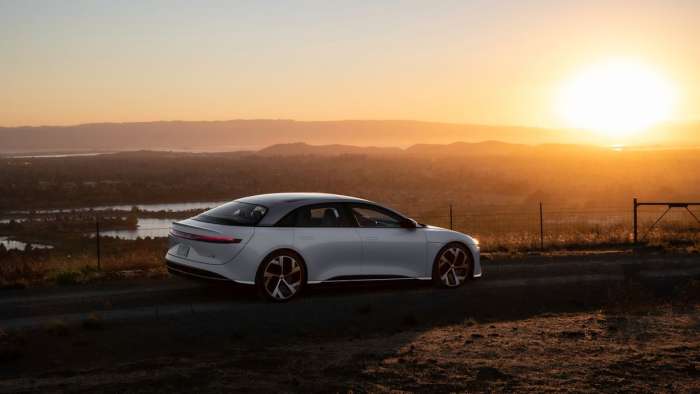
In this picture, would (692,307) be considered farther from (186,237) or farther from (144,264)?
(144,264)

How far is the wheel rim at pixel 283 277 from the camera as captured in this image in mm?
11602

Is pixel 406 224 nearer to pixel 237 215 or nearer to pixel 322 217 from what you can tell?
pixel 322 217

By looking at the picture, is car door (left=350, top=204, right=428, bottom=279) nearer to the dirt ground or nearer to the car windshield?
the car windshield

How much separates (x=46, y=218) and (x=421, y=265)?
158ft

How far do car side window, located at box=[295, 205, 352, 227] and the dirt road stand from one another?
1.12 m

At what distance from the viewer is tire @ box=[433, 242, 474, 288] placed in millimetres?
13086

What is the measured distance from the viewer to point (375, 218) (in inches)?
501

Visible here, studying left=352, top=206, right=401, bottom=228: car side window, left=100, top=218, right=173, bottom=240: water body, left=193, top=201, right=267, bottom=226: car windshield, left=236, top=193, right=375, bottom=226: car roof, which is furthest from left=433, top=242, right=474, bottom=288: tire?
left=100, top=218, right=173, bottom=240: water body

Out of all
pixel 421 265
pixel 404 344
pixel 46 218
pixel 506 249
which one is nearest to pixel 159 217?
pixel 46 218

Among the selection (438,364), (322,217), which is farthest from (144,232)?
(438,364)

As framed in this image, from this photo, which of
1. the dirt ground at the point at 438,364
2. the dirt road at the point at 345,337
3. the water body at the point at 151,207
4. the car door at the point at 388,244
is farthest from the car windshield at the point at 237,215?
the water body at the point at 151,207

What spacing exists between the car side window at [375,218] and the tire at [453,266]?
97 cm

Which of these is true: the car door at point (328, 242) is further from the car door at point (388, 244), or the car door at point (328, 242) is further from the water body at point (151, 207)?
the water body at point (151, 207)

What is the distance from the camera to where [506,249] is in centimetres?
2003
